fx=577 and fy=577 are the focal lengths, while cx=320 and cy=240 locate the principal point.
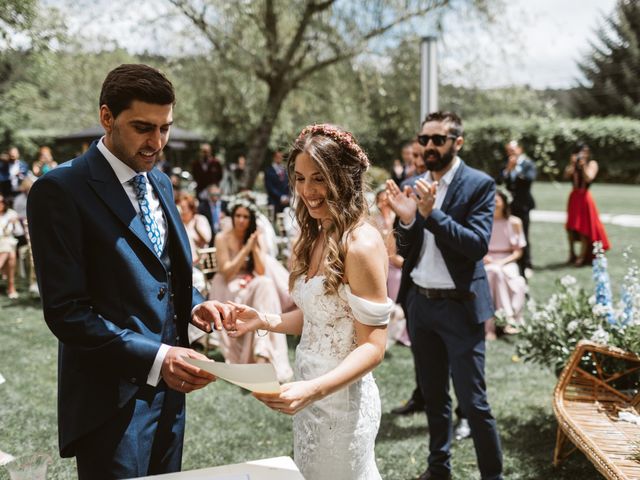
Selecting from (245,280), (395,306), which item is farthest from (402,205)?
(395,306)

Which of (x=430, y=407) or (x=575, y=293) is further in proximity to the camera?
(x=575, y=293)

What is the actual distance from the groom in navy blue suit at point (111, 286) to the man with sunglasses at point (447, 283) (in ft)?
5.54

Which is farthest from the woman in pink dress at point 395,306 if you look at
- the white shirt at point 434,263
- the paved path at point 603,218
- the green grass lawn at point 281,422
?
the paved path at point 603,218

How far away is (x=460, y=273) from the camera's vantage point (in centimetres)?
341

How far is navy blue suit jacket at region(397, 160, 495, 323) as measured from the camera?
3.27 m

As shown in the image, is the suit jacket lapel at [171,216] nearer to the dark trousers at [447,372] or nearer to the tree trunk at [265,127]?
the dark trousers at [447,372]

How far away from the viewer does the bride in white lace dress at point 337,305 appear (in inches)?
82.9

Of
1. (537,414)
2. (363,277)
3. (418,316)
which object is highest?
(363,277)

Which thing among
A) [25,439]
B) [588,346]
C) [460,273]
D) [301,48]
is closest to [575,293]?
[588,346]

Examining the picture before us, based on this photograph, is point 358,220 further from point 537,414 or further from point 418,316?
point 537,414

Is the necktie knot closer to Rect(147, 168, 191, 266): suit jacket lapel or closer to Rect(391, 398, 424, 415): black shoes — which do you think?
Rect(147, 168, 191, 266): suit jacket lapel

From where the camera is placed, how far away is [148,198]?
2141 millimetres

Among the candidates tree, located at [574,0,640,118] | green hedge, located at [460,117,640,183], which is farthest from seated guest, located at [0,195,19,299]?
tree, located at [574,0,640,118]

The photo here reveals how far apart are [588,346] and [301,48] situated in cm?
1051
